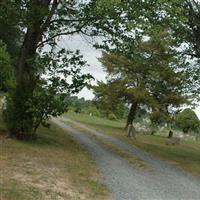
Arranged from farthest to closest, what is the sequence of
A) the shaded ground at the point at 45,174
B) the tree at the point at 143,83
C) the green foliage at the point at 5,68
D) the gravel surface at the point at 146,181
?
the tree at the point at 143,83 → the green foliage at the point at 5,68 → the gravel surface at the point at 146,181 → the shaded ground at the point at 45,174

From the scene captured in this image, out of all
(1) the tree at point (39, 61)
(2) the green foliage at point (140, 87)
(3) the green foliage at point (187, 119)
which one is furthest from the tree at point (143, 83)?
(1) the tree at point (39, 61)

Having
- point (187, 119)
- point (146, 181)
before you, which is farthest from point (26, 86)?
point (187, 119)

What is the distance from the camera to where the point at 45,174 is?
1459 centimetres

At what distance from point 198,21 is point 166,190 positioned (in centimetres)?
1352

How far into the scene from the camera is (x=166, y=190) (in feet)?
48.1

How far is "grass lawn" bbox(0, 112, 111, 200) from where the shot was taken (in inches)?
466

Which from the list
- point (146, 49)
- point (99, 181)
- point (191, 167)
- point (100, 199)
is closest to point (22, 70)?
point (191, 167)

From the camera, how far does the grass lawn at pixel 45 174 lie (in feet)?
38.8

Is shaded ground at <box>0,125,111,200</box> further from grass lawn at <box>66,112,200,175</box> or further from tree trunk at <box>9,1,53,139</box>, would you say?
grass lawn at <box>66,112,200,175</box>

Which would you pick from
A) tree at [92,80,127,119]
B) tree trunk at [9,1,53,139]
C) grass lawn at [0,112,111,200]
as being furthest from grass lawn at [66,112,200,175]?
tree at [92,80,127,119]

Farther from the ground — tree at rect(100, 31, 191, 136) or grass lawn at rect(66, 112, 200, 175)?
tree at rect(100, 31, 191, 136)

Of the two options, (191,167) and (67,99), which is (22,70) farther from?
(191,167)

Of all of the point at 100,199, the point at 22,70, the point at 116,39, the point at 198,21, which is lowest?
the point at 100,199

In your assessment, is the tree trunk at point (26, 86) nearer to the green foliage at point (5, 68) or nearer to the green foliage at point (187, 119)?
the green foliage at point (5, 68)
